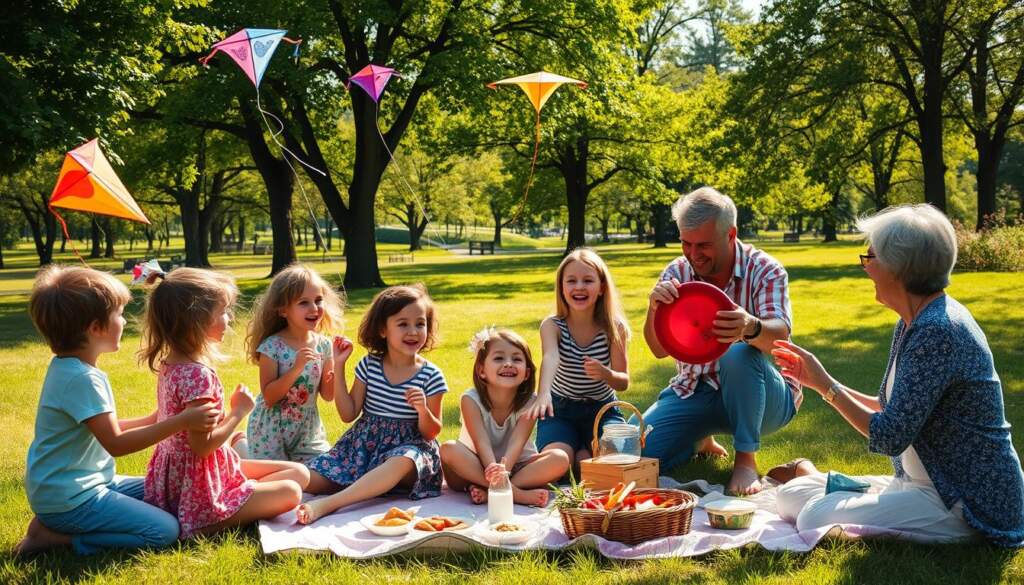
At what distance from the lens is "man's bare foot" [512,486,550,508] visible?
500cm

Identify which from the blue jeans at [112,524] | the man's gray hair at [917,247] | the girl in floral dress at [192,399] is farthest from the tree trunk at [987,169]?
the blue jeans at [112,524]

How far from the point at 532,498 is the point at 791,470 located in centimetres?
160

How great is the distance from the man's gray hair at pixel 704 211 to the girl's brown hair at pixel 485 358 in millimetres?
1202

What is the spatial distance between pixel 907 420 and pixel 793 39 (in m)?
23.7

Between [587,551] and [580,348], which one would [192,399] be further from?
[580,348]

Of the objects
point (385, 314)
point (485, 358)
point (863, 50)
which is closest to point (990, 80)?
point (863, 50)

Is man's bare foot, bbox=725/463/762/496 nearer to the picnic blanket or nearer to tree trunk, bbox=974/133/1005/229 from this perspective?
the picnic blanket

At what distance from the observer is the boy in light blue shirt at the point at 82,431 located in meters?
3.96

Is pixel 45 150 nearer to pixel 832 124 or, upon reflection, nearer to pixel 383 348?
pixel 383 348

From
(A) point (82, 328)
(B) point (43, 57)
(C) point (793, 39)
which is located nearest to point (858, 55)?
(C) point (793, 39)

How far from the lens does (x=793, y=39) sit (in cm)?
2522

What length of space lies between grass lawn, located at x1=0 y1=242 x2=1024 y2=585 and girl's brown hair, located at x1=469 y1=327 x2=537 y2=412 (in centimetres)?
115

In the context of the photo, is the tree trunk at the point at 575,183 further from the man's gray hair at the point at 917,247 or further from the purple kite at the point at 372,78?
the man's gray hair at the point at 917,247

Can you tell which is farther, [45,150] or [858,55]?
[858,55]
